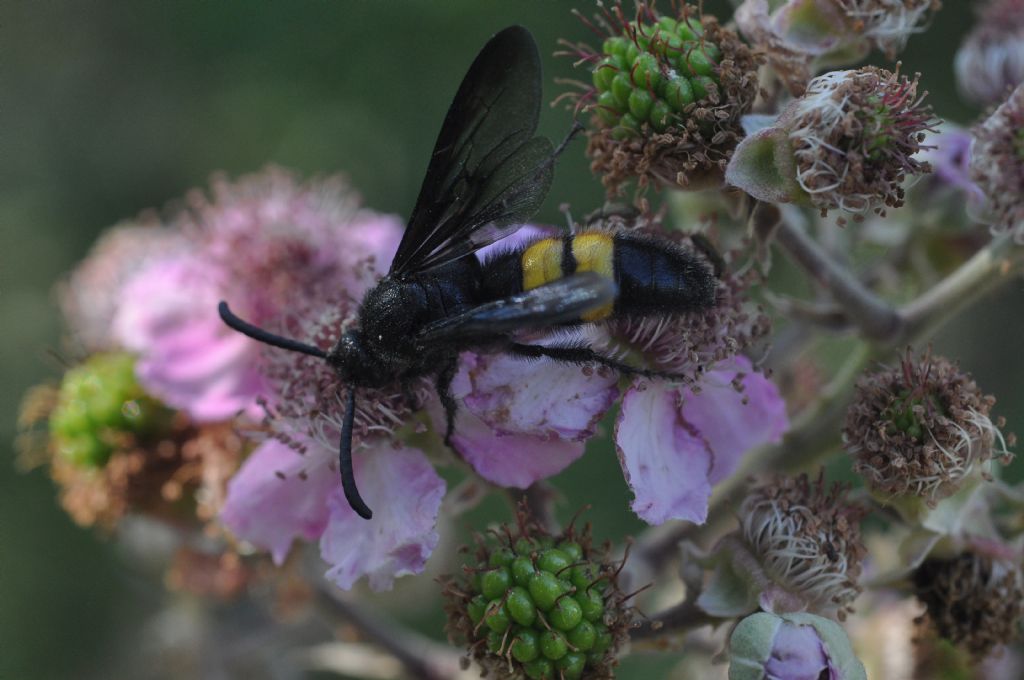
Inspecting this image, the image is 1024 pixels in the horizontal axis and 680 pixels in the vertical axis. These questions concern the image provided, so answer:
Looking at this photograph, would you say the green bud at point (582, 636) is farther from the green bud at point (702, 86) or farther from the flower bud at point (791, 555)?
the green bud at point (702, 86)

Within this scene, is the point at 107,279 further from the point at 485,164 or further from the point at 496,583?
the point at 496,583

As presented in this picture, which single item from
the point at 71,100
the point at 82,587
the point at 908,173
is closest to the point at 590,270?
the point at 908,173

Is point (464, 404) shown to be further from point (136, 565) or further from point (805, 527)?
point (136, 565)

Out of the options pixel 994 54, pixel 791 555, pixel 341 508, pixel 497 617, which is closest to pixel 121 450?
pixel 341 508

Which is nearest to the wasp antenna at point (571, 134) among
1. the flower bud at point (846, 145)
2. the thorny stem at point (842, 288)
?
the flower bud at point (846, 145)

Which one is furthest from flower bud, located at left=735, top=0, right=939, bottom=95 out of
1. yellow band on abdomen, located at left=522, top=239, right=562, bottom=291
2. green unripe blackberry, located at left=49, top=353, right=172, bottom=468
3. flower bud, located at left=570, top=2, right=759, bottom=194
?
A: green unripe blackberry, located at left=49, top=353, right=172, bottom=468

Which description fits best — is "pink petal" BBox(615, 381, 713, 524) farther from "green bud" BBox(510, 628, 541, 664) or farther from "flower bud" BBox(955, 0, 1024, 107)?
"flower bud" BBox(955, 0, 1024, 107)

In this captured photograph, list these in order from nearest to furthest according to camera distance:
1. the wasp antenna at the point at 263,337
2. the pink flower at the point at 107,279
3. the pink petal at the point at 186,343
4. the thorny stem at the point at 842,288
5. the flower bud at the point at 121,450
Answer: the wasp antenna at the point at 263,337, the thorny stem at the point at 842,288, the pink petal at the point at 186,343, the flower bud at the point at 121,450, the pink flower at the point at 107,279
